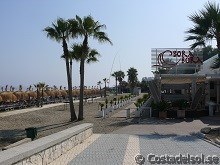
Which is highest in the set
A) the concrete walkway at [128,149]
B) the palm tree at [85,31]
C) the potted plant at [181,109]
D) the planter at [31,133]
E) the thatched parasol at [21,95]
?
the palm tree at [85,31]

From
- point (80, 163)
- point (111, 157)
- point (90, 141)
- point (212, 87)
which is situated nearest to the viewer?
point (80, 163)

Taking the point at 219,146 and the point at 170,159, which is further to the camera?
the point at 219,146

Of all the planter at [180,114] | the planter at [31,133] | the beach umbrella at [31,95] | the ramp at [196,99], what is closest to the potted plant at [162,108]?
the planter at [180,114]

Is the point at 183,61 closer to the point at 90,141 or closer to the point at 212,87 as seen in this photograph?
the point at 212,87

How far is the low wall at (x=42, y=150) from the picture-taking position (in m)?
7.87

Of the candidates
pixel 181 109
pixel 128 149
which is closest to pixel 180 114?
pixel 181 109

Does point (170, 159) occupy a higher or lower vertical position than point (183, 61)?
lower

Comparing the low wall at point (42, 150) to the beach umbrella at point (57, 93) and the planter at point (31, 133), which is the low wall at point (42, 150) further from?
the beach umbrella at point (57, 93)

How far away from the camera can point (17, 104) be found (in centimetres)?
4569

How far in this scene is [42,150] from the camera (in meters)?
9.44

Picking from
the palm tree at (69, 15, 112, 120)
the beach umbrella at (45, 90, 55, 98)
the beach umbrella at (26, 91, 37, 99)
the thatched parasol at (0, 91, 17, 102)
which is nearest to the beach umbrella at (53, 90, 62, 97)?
the beach umbrella at (45, 90, 55, 98)

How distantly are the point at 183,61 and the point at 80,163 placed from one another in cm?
2106

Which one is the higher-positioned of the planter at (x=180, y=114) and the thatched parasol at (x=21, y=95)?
the thatched parasol at (x=21, y=95)

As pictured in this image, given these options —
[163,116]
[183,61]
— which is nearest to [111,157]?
[163,116]
